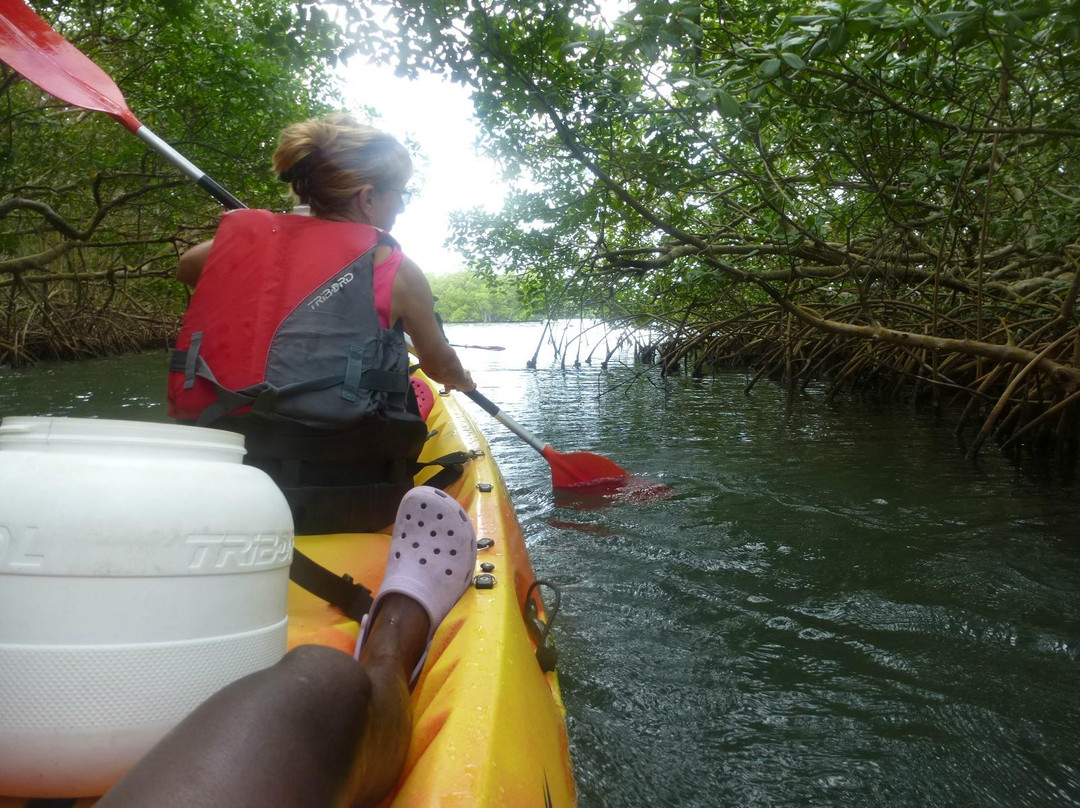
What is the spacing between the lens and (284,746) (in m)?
0.70

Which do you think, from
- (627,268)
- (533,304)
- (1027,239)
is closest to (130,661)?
(1027,239)

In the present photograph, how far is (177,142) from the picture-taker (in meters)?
6.76

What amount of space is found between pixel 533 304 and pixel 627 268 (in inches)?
103

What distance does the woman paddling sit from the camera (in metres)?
1.66

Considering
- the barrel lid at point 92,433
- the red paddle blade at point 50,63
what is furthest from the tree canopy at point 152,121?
the barrel lid at point 92,433

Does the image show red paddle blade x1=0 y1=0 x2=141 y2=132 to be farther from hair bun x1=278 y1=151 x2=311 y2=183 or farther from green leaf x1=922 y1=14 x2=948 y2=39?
green leaf x1=922 y1=14 x2=948 y2=39

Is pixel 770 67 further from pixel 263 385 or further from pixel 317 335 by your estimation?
pixel 263 385

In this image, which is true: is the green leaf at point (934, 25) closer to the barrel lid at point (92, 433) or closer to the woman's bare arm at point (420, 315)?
the woman's bare arm at point (420, 315)

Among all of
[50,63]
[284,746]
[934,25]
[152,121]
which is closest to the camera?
[284,746]

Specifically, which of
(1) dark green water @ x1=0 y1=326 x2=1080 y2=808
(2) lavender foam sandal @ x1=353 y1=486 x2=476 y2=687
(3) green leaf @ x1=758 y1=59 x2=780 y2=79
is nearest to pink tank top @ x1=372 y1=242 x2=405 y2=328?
(2) lavender foam sandal @ x1=353 y1=486 x2=476 y2=687

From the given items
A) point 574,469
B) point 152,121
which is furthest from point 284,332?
point 152,121

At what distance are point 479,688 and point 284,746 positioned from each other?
15.8 inches

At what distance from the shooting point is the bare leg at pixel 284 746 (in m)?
0.63

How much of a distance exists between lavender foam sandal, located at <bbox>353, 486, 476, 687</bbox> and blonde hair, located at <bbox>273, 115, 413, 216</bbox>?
2.65ft
